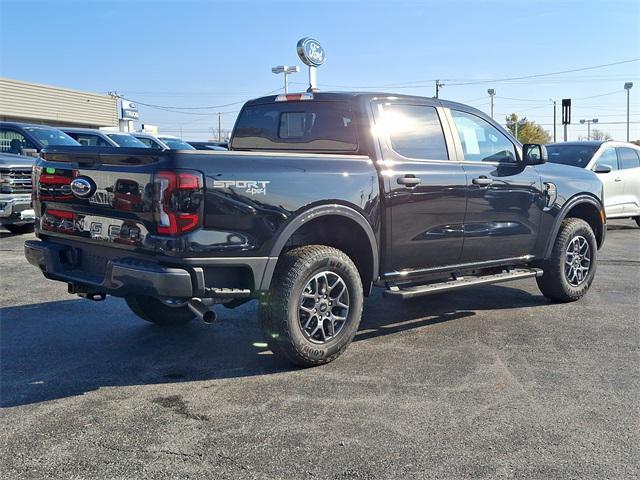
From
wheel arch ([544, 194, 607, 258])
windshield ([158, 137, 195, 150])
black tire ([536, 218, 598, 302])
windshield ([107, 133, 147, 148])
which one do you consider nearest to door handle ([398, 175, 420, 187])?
wheel arch ([544, 194, 607, 258])

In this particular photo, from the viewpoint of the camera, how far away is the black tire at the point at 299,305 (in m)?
4.07

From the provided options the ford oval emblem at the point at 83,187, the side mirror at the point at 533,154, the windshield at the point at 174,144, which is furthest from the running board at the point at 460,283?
the windshield at the point at 174,144

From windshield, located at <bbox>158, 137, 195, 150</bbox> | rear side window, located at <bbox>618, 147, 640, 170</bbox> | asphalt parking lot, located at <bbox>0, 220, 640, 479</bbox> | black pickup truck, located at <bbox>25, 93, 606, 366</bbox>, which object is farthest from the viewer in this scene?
windshield, located at <bbox>158, 137, 195, 150</bbox>

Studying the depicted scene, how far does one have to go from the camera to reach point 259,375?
4172 millimetres

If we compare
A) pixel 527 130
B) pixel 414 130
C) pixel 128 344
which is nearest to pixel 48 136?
pixel 128 344

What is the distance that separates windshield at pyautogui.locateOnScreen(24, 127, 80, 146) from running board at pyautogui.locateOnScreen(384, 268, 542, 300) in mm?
8474

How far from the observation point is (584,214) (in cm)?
678

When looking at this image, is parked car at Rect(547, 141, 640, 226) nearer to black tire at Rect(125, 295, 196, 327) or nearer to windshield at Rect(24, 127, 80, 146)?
black tire at Rect(125, 295, 196, 327)

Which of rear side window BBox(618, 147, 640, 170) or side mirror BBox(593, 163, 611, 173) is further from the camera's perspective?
rear side window BBox(618, 147, 640, 170)

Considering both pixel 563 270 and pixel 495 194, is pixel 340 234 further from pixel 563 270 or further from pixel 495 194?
pixel 563 270

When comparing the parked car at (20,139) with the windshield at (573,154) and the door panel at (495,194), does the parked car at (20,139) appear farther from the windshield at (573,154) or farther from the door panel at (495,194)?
the windshield at (573,154)

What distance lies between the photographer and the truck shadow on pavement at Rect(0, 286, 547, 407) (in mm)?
4047

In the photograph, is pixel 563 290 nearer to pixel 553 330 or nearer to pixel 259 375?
pixel 553 330

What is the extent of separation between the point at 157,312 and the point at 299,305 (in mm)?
1659
